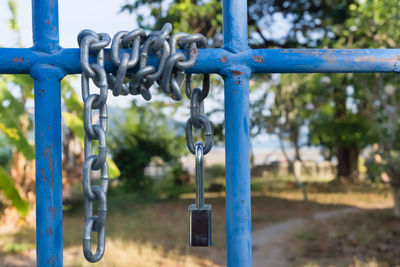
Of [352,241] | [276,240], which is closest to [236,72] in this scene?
[352,241]

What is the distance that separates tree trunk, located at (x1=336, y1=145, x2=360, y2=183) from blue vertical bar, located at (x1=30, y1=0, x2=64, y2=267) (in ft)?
57.0

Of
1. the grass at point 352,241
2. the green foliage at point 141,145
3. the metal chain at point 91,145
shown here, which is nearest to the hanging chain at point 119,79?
the metal chain at point 91,145

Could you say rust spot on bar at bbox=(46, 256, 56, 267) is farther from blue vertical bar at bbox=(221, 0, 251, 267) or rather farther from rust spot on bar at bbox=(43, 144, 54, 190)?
blue vertical bar at bbox=(221, 0, 251, 267)

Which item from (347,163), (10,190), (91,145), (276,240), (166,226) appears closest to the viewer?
(91,145)

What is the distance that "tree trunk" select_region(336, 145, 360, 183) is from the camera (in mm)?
17359

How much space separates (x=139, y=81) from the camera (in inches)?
39.0

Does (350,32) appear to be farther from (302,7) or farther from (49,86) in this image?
(49,86)

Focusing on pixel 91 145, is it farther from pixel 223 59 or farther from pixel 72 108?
pixel 72 108

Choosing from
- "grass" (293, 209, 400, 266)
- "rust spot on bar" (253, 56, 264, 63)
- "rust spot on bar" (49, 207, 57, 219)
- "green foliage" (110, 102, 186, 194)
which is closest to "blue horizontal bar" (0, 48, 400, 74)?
"rust spot on bar" (253, 56, 264, 63)

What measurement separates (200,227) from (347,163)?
17711 mm

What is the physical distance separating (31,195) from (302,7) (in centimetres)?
763

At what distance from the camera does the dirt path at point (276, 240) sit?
25.4 feet

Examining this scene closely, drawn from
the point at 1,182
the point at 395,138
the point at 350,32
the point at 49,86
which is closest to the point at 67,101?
the point at 1,182

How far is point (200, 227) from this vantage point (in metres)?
1.06
